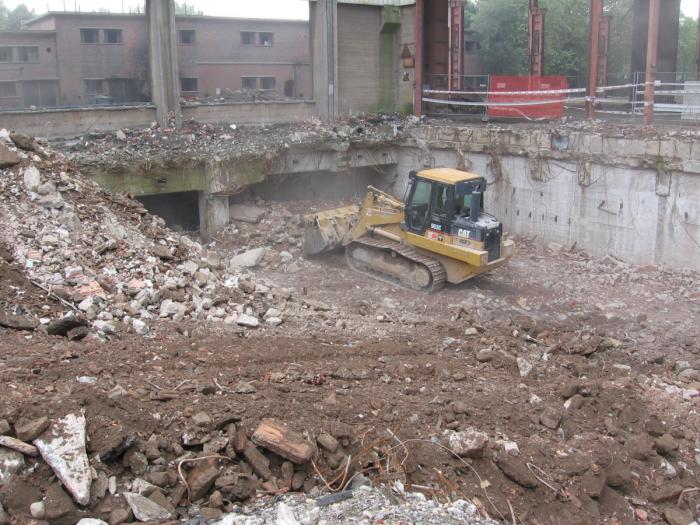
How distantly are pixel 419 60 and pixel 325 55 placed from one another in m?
2.90

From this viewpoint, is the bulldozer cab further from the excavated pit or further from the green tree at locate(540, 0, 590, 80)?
the green tree at locate(540, 0, 590, 80)

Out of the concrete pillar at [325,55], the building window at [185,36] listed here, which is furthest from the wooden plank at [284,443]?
the building window at [185,36]

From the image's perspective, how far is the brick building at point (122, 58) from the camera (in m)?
30.5

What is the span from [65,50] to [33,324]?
2620cm

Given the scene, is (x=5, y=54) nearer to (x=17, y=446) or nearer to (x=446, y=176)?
(x=446, y=176)

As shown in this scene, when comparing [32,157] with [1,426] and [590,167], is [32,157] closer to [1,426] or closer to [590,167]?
[1,426]

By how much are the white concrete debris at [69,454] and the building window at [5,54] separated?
30.0m

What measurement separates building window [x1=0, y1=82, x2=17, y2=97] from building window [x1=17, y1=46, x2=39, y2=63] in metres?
1.18

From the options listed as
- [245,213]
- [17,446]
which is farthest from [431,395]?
[245,213]

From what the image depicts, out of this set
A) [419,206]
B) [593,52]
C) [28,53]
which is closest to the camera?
[419,206]

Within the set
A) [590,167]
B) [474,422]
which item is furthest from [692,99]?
[474,422]

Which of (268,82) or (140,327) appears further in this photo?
(268,82)

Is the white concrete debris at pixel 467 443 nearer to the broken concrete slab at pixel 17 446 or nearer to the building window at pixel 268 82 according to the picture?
the broken concrete slab at pixel 17 446

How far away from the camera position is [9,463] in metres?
4.99
